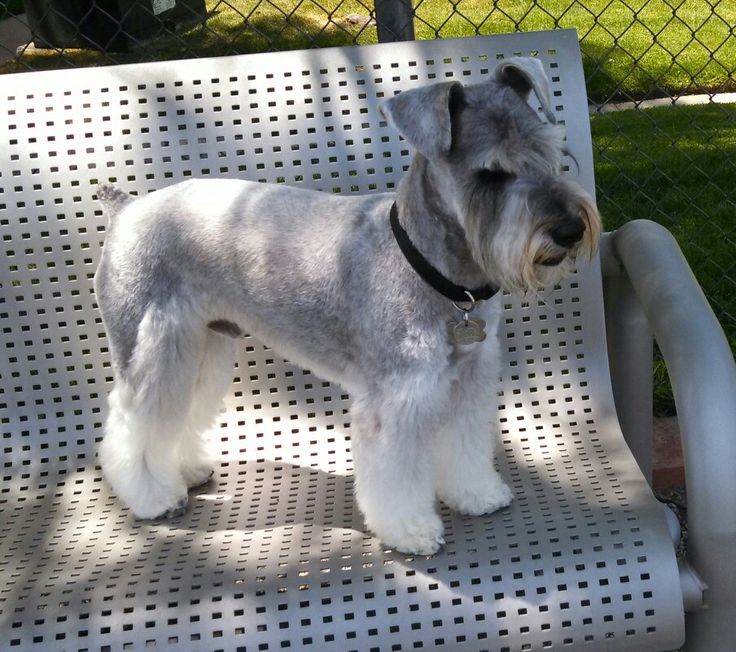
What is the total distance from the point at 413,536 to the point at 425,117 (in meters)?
1.06

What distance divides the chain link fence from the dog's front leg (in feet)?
5.75

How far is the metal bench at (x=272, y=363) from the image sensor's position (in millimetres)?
2764

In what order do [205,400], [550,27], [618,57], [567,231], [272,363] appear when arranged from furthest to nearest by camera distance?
[550,27], [618,57], [272,363], [205,400], [567,231]

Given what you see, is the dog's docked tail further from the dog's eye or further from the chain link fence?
the chain link fence

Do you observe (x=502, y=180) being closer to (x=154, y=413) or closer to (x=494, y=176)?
(x=494, y=176)

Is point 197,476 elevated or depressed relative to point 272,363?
depressed

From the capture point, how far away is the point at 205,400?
3.26 m

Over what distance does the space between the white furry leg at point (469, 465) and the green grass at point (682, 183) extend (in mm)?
1475

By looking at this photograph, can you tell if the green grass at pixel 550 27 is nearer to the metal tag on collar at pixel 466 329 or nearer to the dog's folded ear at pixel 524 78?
the dog's folded ear at pixel 524 78

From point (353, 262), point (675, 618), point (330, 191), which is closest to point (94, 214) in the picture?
point (330, 191)

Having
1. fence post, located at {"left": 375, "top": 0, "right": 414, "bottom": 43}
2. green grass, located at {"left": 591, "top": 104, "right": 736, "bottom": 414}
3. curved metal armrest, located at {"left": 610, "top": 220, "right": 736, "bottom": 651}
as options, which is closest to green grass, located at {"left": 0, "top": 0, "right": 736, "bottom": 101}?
green grass, located at {"left": 591, "top": 104, "right": 736, "bottom": 414}

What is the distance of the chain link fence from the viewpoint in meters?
4.96

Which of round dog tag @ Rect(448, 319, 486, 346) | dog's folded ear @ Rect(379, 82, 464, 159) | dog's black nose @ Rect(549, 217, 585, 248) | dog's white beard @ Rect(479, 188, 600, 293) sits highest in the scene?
dog's folded ear @ Rect(379, 82, 464, 159)

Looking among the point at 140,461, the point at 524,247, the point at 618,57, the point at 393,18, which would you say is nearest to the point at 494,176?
the point at 524,247
